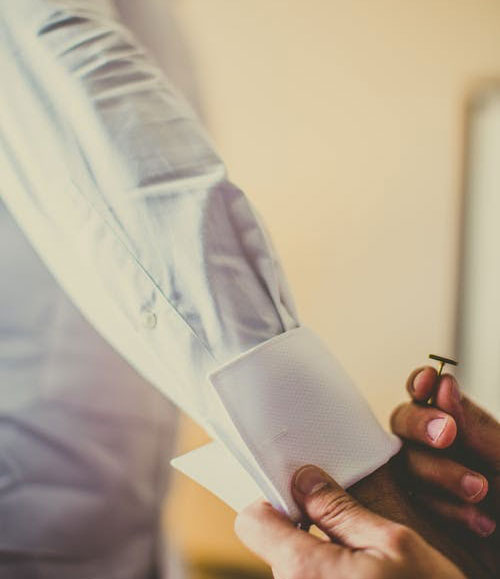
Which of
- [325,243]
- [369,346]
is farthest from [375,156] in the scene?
[369,346]

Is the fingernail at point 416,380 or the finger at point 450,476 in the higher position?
the fingernail at point 416,380

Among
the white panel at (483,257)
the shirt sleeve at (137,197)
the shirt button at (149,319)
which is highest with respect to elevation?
the shirt sleeve at (137,197)

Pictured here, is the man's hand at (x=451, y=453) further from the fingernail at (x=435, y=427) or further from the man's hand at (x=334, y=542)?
the man's hand at (x=334, y=542)

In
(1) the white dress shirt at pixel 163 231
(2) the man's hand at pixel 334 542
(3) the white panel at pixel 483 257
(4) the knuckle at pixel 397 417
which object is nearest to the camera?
(2) the man's hand at pixel 334 542

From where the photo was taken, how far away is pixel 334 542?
409 mm

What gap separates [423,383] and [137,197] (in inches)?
12.8

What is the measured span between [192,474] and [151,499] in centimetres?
43

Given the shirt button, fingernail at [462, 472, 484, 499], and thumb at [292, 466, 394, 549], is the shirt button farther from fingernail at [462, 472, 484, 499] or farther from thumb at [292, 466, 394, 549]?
fingernail at [462, 472, 484, 499]

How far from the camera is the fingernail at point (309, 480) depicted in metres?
0.43

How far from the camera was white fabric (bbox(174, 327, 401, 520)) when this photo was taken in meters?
0.45

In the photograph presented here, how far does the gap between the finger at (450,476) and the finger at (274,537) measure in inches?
7.4

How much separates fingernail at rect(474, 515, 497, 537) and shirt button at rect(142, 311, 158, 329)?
363mm

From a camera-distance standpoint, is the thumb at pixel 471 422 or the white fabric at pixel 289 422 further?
the thumb at pixel 471 422

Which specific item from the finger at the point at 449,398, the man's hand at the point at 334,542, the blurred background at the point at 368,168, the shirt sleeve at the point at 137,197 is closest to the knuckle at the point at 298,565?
the man's hand at the point at 334,542
